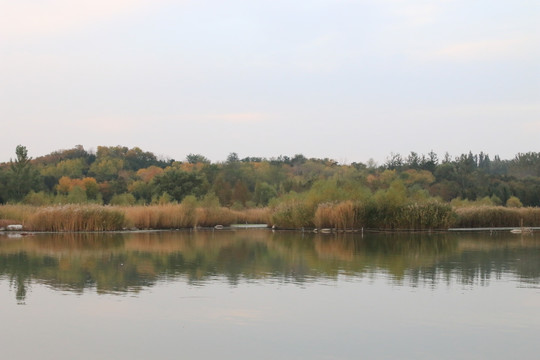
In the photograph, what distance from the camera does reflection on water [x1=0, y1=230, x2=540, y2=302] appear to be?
14.2 meters

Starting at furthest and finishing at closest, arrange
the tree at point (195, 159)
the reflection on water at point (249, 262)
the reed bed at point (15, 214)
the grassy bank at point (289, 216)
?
1. the tree at point (195, 159)
2. the reed bed at point (15, 214)
3. the grassy bank at point (289, 216)
4. the reflection on water at point (249, 262)

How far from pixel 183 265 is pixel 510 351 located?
10.2m

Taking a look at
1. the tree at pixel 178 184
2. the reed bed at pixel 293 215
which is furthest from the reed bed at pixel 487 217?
the tree at pixel 178 184

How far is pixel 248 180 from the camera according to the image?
87500 mm

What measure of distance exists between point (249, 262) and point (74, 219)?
1641 centimetres

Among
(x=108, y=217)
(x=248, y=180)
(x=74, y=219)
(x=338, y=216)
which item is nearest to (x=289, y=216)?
(x=338, y=216)

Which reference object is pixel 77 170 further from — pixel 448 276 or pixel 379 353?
pixel 379 353

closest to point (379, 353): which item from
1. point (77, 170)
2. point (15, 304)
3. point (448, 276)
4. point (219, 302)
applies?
point (219, 302)

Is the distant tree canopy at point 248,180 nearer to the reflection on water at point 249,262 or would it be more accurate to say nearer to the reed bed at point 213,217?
the reed bed at point 213,217

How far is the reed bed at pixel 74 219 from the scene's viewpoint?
3158cm

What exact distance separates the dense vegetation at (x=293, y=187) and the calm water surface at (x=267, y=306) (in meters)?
15.7

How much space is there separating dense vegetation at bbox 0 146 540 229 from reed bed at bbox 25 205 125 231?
247 inches

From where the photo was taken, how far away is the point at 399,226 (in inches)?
1383

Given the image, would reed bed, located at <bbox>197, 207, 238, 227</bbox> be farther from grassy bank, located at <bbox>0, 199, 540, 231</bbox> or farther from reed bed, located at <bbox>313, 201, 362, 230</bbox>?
reed bed, located at <bbox>313, 201, 362, 230</bbox>
